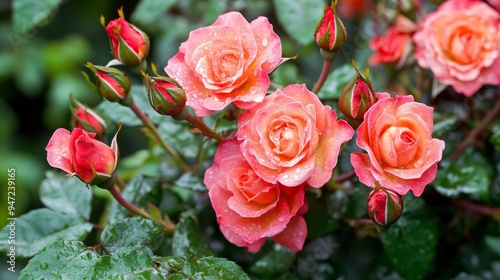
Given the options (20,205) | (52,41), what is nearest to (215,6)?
(20,205)

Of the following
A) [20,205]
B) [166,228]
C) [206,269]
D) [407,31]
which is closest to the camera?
[206,269]

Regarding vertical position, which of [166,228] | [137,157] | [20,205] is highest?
[166,228]

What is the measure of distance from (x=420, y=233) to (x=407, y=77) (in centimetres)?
32

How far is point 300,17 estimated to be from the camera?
972mm

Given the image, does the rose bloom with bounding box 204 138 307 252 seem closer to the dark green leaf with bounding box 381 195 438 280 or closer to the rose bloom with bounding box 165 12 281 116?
the rose bloom with bounding box 165 12 281 116

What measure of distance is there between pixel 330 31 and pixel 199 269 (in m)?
0.29

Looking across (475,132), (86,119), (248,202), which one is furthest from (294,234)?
(475,132)

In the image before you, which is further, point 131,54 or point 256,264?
point 256,264

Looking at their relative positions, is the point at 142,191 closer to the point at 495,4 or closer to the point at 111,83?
the point at 111,83

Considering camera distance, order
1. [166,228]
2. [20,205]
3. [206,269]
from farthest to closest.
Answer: [20,205] → [166,228] → [206,269]

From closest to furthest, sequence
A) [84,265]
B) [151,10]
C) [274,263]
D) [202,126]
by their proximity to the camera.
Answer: [84,265], [202,126], [274,263], [151,10]

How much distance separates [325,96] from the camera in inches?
33.4

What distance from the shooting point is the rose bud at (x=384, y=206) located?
606 millimetres

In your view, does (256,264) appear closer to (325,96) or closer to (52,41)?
(325,96)
